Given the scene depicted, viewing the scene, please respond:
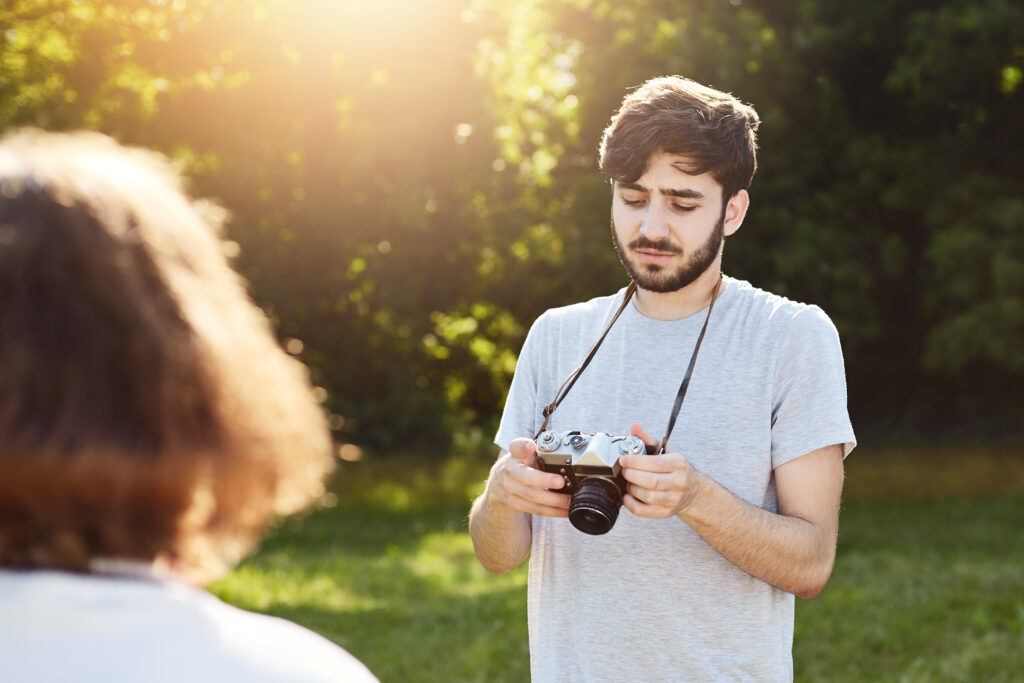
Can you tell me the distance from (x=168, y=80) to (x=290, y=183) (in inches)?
92.0

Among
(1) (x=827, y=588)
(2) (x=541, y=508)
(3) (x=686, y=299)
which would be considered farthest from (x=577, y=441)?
(1) (x=827, y=588)

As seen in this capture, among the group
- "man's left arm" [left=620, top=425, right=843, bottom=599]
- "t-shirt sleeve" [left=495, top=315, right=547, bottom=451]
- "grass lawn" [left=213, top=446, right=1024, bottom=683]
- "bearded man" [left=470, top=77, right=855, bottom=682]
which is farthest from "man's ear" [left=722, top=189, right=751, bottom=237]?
"grass lawn" [left=213, top=446, right=1024, bottom=683]

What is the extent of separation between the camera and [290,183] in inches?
592

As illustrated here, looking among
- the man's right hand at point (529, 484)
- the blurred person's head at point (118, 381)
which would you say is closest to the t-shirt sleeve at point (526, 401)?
the man's right hand at point (529, 484)

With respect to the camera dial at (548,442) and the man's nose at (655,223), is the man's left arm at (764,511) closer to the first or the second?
the camera dial at (548,442)

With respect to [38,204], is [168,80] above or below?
above

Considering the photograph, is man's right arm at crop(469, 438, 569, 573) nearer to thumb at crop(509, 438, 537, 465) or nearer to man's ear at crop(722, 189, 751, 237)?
thumb at crop(509, 438, 537, 465)

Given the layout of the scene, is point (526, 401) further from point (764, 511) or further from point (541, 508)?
point (764, 511)

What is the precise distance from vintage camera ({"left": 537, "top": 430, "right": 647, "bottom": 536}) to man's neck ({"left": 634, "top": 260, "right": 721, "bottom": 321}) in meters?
0.45

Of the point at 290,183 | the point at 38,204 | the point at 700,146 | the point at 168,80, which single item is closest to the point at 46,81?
the point at 168,80

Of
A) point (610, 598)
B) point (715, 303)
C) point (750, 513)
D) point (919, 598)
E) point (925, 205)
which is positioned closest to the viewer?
point (750, 513)

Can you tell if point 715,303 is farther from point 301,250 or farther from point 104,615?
point 301,250

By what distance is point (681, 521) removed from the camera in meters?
2.24

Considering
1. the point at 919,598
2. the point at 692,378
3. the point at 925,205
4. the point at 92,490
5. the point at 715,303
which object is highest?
the point at 925,205
